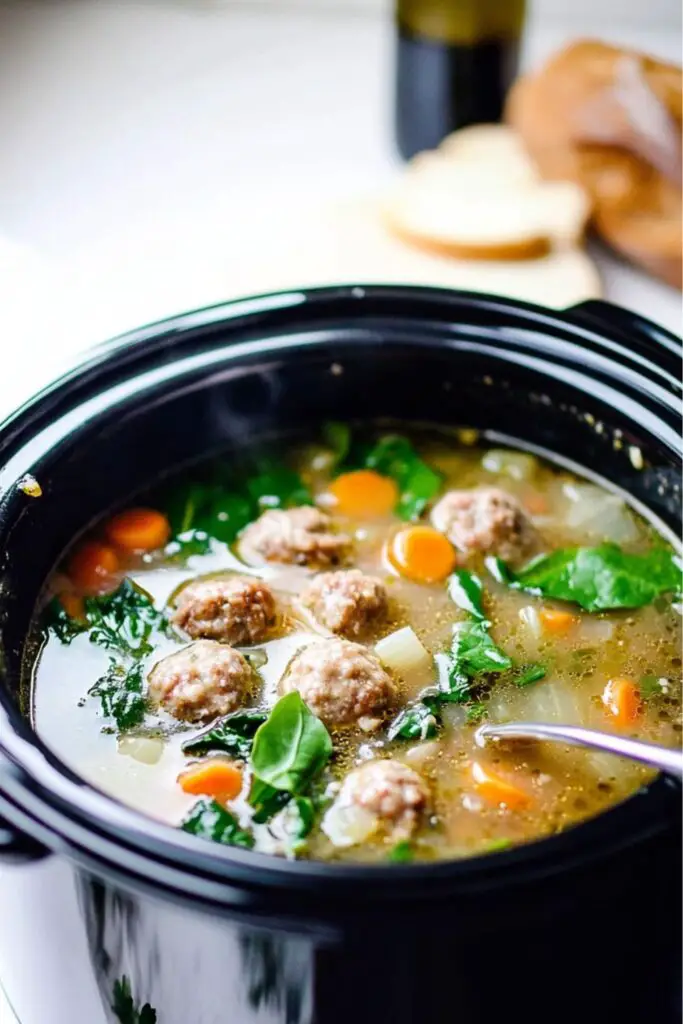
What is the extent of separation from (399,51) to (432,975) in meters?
2.63

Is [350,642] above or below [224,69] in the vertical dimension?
below

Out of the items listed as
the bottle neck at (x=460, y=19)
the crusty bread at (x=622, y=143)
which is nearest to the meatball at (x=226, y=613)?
the crusty bread at (x=622, y=143)

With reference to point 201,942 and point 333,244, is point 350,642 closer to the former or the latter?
point 201,942

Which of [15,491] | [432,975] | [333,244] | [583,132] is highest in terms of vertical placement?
[583,132]

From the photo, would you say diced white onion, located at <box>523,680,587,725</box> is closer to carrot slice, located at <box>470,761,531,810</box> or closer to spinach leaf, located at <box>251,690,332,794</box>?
carrot slice, located at <box>470,761,531,810</box>

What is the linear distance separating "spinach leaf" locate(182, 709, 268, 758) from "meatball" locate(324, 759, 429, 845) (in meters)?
0.18

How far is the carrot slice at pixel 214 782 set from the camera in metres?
1.75

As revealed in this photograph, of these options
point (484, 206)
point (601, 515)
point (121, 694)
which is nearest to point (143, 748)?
point (121, 694)

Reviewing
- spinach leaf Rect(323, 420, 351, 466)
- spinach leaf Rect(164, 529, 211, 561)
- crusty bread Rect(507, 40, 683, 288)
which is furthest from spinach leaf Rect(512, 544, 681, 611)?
crusty bread Rect(507, 40, 683, 288)

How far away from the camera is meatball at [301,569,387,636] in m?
2.03

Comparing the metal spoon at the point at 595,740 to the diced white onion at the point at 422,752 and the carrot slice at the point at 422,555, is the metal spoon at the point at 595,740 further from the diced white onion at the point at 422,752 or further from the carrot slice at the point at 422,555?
the carrot slice at the point at 422,555

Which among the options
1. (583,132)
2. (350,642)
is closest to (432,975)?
(350,642)

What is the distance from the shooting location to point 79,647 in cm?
203

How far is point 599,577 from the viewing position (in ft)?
7.10
